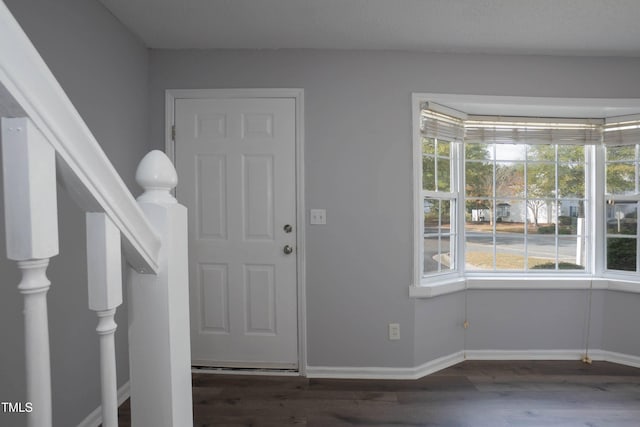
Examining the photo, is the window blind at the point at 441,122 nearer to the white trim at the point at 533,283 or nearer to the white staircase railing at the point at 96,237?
the white trim at the point at 533,283

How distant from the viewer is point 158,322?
24.6 inches

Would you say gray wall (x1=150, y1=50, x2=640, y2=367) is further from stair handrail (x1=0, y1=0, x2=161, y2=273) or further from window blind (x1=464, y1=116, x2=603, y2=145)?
stair handrail (x1=0, y1=0, x2=161, y2=273)

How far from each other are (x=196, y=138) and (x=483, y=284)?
2505mm

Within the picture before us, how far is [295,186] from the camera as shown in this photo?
245cm

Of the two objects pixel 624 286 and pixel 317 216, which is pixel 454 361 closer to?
pixel 624 286

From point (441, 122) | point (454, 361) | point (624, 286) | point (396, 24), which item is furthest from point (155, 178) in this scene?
point (624, 286)

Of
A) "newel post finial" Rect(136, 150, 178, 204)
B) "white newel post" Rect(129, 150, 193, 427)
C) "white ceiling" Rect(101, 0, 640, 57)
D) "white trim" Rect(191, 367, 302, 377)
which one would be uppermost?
"white ceiling" Rect(101, 0, 640, 57)

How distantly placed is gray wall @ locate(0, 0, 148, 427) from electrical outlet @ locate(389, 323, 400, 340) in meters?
1.78

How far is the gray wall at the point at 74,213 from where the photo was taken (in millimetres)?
1388

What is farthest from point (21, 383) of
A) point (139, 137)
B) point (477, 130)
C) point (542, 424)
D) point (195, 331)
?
point (477, 130)

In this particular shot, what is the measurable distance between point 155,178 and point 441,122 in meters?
2.42

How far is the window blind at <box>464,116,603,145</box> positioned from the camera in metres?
2.78

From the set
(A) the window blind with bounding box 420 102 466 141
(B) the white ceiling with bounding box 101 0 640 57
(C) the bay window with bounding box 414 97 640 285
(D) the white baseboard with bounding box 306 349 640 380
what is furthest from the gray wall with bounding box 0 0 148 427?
(C) the bay window with bounding box 414 97 640 285

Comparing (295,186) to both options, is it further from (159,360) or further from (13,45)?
(13,45)
